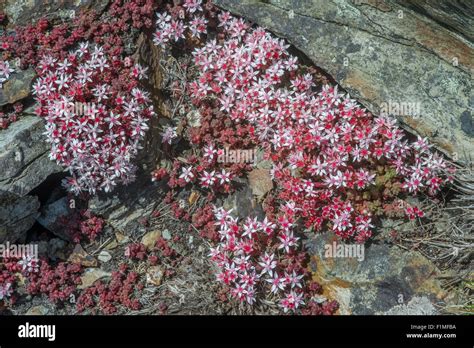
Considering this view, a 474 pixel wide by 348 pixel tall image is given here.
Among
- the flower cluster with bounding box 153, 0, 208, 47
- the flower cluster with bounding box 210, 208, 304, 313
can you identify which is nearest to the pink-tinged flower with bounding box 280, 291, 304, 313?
the flower cluster with bounding box 210, 208, 304, 313

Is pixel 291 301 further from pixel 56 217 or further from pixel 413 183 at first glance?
pixel 56 217

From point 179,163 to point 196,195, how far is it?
520 mm

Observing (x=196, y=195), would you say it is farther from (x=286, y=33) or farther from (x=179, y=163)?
(x=286, y=33)

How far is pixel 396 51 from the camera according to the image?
7609 mm

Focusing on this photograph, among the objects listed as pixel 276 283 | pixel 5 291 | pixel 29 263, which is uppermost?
pixel 276 283

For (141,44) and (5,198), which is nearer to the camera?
(5,198)

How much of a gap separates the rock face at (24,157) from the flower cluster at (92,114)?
0.19m

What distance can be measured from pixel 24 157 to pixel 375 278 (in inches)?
191

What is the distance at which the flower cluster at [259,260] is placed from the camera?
7191 mm

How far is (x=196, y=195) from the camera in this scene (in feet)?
26.3

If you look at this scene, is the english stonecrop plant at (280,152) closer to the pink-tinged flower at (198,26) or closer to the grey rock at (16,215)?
the pink-tinged flower at (198,26)

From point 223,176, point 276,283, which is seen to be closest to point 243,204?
point 223,176

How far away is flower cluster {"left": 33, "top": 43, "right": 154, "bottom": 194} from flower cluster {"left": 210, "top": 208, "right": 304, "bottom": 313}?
5.25 ft
